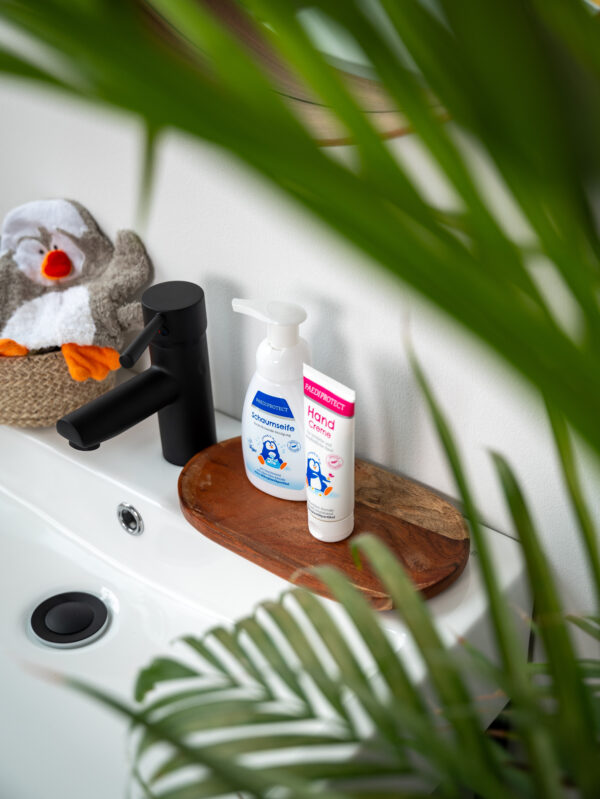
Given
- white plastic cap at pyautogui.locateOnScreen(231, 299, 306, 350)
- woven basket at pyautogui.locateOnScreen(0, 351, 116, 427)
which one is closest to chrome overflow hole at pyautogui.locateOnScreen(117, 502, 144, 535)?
woven basket at pyautogui.locateOnScreen(0, 351, 116, 427)

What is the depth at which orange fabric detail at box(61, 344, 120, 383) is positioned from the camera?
29.0 inches

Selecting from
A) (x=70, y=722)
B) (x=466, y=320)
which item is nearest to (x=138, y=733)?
(x=70, y=722)

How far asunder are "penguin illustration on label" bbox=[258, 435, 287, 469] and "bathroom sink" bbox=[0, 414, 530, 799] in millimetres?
80

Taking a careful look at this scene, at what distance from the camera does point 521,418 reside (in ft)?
1.86

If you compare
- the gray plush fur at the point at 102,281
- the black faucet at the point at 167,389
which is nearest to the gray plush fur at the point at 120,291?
the gray plush fur at the point at 102,281

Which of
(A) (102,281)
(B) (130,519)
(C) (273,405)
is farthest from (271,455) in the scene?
(A) (102,281)

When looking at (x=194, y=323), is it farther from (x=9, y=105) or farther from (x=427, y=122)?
(x=427, y=122)

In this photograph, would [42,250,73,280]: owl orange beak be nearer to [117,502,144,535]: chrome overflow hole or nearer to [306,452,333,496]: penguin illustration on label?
[117,502,144,535]: chrome overflow hole

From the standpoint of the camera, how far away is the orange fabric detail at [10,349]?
738 millimetres

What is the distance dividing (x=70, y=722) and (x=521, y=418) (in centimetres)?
40

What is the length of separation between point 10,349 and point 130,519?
19 cm

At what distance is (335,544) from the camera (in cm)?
61

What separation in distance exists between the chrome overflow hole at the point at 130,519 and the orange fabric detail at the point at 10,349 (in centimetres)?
17

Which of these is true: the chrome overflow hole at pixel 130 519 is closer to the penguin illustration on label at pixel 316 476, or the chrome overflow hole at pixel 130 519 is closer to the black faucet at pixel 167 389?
the black faucet at pixel 167 389
